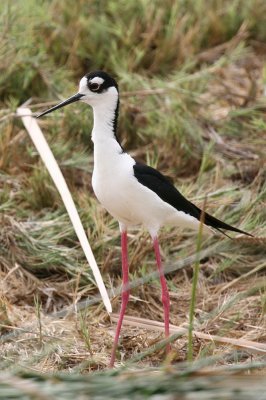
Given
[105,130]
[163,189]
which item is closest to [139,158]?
[163,189]

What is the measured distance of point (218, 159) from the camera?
13.9 feet

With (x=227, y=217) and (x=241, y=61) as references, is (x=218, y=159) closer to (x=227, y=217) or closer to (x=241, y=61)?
(x=227, y=217)

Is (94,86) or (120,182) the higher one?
(94,86)

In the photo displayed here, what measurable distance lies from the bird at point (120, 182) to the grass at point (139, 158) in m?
0.16

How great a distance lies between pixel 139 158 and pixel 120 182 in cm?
135

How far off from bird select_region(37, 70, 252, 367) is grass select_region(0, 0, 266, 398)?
0.16 metres

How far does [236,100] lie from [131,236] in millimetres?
1182

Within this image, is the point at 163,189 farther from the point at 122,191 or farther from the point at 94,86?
the point at 94,86

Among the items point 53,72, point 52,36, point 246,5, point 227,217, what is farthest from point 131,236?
point 246,5

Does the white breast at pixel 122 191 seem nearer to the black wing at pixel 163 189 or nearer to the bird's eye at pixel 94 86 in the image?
the black wing at pixel 163 189

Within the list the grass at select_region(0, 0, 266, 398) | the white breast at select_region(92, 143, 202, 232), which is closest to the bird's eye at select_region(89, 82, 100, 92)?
the white breast at select_region(92, 143, 202, 232)

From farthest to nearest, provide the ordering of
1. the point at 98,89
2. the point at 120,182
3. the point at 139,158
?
the point at 139,158, the point at 98,89, the point at 120,182

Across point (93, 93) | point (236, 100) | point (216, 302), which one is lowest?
point (216, 302)

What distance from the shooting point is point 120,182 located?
3006mm
